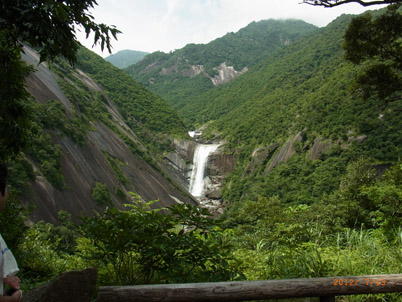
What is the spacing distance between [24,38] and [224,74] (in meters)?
114

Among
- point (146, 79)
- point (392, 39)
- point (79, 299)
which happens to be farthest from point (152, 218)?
point (146, 79)

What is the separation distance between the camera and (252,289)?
2.44m

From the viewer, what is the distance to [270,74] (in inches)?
3108

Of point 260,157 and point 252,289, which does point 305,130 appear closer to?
point 260,157

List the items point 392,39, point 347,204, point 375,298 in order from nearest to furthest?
point 375,298 < point 347,204 < point 392,39

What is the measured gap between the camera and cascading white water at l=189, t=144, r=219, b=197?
4741cm

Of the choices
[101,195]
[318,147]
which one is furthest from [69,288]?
[318,147]

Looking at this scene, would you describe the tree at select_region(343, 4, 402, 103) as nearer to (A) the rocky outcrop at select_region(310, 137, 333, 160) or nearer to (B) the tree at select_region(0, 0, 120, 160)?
(B) the tree at select_region(0, 0, 120, 160)

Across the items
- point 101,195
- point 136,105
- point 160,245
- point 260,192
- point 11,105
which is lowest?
point 260,192

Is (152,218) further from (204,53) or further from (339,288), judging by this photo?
(204,53)

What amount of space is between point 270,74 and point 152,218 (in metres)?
80.8

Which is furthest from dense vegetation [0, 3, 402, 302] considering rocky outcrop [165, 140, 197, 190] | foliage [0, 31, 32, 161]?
rocky outcrop [165, 140, 197, 190]

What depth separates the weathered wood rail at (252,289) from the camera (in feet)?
7.62

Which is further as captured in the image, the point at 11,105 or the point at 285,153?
the point at 285,153
